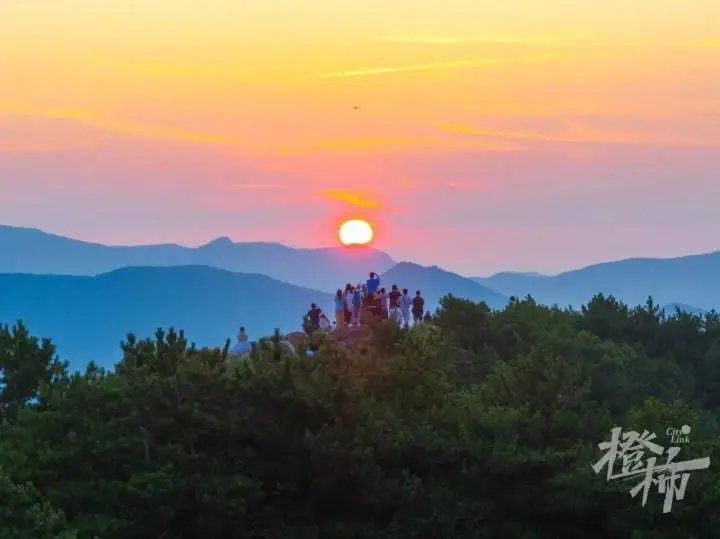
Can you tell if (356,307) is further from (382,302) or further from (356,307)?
(382,302)

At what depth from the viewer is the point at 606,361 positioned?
34.6 m

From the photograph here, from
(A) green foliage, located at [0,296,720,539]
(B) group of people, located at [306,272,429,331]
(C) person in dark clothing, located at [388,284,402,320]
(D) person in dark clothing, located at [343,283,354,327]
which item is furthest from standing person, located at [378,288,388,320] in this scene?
(A) green foliage, located at [0,296,720,539]

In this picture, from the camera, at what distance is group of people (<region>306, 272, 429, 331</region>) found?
30219mm

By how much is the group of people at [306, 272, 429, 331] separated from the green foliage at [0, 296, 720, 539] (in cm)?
898

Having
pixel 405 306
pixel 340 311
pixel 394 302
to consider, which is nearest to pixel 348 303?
pixel 340 311

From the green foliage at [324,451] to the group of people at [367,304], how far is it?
354 inches

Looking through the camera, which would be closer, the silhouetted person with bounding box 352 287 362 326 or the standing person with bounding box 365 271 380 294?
the silhouetted person with bounding box 352 287 362 326

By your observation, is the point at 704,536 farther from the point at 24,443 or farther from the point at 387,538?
the point at 24,443

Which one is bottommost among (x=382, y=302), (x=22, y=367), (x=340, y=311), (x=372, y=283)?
(x=22, y=367)

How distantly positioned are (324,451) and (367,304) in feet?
42.7

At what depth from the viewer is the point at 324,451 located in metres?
17.5

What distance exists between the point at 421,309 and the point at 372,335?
35.9 ft

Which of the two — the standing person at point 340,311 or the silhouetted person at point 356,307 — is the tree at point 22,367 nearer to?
the standing person at point 340,311

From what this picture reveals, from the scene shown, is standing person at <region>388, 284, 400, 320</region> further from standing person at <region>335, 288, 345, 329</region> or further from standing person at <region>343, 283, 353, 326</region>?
standing person at <region>335, 288, 345, 329</region>
